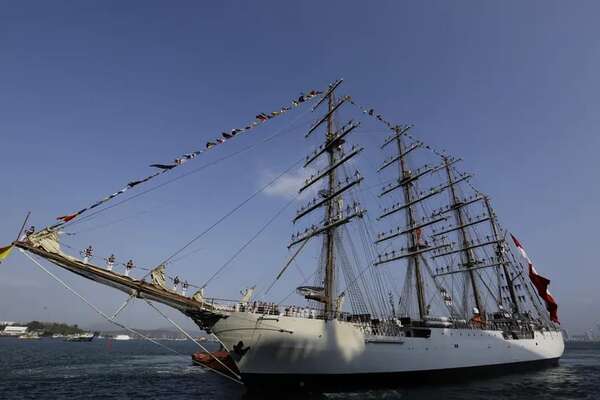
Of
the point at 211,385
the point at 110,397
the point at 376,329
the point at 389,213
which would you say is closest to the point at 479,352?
the point at 376,329

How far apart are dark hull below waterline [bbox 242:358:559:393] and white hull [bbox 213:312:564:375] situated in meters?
0.31

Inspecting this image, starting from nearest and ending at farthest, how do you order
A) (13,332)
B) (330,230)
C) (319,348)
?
1. (319,348)
2. (330,230)
3. (13,332)

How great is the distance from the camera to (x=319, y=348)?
2036 cm

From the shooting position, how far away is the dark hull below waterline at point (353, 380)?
65.4 feet

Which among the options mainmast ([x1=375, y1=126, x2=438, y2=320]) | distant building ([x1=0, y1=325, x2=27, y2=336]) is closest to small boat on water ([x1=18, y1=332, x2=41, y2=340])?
distant building ([x1=0, y1=325, x2=27, y2=336])

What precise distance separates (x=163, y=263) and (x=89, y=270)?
138 inches

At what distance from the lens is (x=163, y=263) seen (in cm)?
1847

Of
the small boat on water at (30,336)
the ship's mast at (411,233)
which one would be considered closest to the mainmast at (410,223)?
the ship's mast at (411,233)

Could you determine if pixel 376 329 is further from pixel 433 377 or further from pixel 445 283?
pixel 445 283

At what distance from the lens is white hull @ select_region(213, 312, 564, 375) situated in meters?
19.6

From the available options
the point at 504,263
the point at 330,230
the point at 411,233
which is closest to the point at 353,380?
the point at 330,230

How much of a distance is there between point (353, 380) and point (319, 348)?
3.70 m

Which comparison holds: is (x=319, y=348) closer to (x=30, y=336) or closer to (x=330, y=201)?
(x=330, y=201)

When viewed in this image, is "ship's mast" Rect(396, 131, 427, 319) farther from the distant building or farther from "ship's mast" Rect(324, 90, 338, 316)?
the distant building
